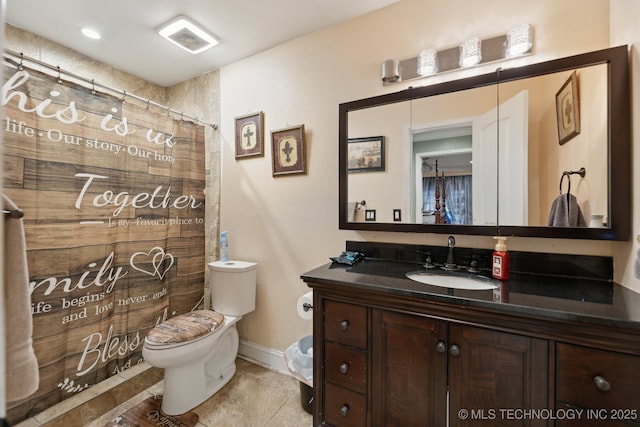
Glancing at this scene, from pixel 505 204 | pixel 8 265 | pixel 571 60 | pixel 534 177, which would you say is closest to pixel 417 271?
pixel 505 204

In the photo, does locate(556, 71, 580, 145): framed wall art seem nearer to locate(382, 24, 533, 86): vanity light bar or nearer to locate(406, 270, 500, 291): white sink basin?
locate(382, 24, 533, 86): vanity light bar

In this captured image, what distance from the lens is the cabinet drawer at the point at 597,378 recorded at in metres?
0.79

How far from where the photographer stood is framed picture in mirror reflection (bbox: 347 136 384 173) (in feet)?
5.29

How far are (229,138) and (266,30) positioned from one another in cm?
85

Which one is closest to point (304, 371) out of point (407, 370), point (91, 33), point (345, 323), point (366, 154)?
point (345, 323)

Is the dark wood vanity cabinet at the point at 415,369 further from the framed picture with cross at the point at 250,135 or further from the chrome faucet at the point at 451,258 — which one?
the framed picture with cross at the point at 250,135

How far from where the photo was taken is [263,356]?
6.71 feet

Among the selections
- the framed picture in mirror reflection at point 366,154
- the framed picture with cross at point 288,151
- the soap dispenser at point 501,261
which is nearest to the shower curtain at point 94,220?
the framed picture with cross at point 288,151

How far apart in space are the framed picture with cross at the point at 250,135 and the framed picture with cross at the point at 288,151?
0.45 ft

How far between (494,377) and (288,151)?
1657 mm

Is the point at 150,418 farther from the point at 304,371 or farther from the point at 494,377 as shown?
the point at 494,377

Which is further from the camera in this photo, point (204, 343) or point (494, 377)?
point (204, 343)

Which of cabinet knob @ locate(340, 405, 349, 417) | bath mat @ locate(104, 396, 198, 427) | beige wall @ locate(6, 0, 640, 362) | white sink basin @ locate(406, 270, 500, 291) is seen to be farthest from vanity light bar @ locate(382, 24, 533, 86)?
bath mat @ locate(104, 396, 198, 427)

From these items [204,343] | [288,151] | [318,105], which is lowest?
[204,343]
